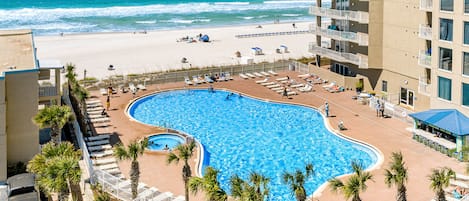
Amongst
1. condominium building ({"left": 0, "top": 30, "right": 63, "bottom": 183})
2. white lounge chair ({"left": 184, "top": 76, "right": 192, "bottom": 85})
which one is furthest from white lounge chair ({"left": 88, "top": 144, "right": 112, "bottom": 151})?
white lounge chair ({"left": 184, "top": 76, "right": 192, "bottom": 85})

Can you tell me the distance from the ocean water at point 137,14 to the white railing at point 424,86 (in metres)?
56.7

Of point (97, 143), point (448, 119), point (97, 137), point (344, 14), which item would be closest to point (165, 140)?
point (97, 137)

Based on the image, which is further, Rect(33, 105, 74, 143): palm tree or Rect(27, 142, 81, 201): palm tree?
Rect(33, 105, 74, 143): palm tree

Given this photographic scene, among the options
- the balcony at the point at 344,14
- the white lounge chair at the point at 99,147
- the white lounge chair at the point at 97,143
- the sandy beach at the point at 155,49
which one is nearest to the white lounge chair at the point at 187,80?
the sandy beach at the point at 155,49

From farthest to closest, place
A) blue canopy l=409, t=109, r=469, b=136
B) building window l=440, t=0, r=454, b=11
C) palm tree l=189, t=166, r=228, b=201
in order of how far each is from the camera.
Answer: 1. building window l=440, t=0, r=454, b=11
2. blue canopy l=409, t=109, r=469, b=136
3. palm tree l=189, t=166, r=228, b=201

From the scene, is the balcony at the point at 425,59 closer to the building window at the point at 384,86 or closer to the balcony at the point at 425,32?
the balcony at the point at 425,32

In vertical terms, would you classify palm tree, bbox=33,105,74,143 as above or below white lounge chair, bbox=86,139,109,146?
above

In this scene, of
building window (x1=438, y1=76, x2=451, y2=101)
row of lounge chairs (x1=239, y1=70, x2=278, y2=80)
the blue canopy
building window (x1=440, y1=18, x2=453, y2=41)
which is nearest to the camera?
the blue canopy

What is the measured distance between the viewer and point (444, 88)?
33469mm

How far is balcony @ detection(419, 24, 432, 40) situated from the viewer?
3538 cm

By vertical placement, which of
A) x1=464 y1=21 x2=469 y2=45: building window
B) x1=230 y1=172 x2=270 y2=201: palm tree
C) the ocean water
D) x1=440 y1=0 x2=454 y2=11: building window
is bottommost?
x1=230 y1=172 x2=270 y2=201: palm tree

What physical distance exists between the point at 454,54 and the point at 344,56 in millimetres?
12282

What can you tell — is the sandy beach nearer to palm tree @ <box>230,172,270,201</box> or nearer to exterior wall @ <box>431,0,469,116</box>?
exterior wall @ <box>431,0,469,116</box>

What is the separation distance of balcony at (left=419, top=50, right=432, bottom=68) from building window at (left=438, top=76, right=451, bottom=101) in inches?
72.6
